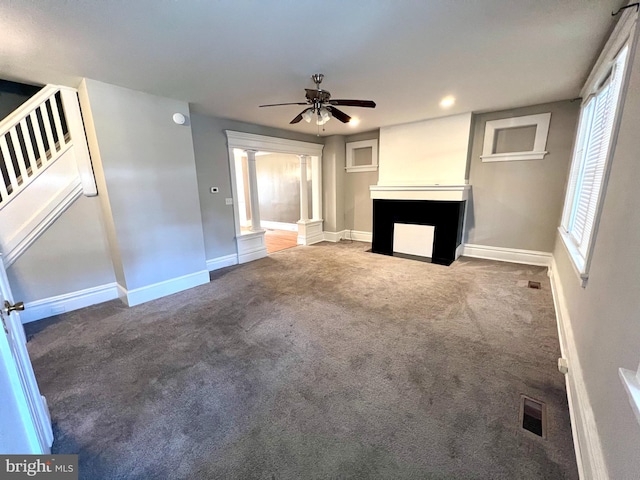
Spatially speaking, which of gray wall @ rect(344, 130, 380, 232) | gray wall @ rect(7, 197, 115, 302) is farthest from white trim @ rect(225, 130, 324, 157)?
Answer: gray wall @ rect(7, 197, 115, 302)

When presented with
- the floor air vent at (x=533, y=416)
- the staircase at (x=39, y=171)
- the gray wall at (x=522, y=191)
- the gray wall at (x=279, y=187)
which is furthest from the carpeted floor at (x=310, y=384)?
the gray wall at (x=279, y=187)

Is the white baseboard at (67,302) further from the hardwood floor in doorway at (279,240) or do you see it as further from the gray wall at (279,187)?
the gray wall at (279,187)

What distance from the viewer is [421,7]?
168 cm

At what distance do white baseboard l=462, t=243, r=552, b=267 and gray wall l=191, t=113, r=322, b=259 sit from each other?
14.5 feet

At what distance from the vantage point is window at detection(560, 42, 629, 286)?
1828 millimetres

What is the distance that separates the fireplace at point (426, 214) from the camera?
4387mm

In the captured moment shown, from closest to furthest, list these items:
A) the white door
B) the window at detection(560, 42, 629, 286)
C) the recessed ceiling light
Answer: the white door
the window at detection(560, 42, 629, 286)
the recessed ceiling light

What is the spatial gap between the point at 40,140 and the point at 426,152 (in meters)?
5.36

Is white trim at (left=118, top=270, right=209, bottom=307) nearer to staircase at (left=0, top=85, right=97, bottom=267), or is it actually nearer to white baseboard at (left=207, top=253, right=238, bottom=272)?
white baseboard at (left=207, top=253, right=238, bottom=272)

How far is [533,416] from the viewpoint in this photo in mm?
1547

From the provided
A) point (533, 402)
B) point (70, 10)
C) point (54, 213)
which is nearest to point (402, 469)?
point (533, 402)

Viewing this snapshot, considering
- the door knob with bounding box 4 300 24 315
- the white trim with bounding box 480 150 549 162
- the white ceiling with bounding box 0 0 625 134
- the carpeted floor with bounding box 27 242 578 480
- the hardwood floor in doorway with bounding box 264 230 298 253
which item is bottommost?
the carpeted floor with bounding box 27 242 578 480

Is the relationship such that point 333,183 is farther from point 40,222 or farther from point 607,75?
point 40,222

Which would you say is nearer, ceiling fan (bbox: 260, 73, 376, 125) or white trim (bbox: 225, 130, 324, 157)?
ceiling fan (bbox: 260, 73, 376, 125)
